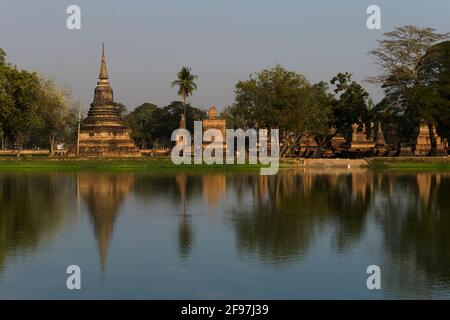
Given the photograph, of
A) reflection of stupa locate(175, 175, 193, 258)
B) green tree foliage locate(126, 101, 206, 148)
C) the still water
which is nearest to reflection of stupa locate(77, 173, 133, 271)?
the still water

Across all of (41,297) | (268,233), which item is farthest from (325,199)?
(41,297)

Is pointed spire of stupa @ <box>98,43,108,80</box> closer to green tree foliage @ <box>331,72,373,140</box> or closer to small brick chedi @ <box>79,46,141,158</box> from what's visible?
small brick chedi @ <box>79,46,141,158</box>

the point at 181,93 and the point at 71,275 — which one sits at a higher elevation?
the point at 181,93

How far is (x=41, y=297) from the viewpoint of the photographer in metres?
12.9

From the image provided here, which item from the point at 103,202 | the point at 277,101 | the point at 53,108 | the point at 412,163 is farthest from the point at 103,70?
the point at 103,202

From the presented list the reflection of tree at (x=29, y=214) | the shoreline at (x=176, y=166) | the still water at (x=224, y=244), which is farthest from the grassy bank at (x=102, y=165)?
the still water at (x=224, y=244)

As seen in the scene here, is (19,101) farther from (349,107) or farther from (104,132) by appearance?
(349,107)

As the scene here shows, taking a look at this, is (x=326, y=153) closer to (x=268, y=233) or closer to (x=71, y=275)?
(x=268, y=233)
